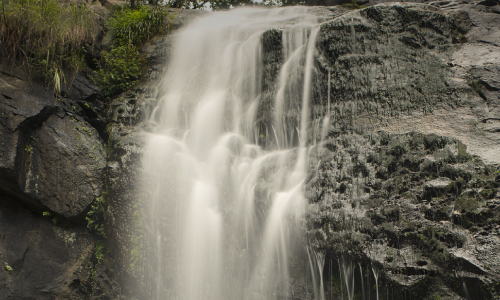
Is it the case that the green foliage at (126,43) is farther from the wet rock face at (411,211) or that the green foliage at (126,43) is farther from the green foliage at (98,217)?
the wet rock face at (411,211)

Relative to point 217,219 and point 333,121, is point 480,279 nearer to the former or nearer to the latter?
point 333,121

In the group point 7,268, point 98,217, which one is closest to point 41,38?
point 98,217

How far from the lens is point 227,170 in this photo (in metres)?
5.98

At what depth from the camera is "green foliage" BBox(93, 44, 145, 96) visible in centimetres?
743

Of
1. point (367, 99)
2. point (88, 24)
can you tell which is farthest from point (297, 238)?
point (88, 24)

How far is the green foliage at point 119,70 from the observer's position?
7.43 m

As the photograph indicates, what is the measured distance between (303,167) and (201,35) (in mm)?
4462

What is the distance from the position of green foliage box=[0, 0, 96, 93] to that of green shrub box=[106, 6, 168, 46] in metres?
1.17

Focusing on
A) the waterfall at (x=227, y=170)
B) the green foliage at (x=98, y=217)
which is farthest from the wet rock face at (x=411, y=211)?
the green foliage at (x=98, y=217)

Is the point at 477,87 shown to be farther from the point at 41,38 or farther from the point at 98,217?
the point at 41,38

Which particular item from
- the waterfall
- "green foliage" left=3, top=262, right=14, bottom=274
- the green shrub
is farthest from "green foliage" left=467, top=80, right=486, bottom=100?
"green foliage" left=3, top=262, right=14, bottom=274

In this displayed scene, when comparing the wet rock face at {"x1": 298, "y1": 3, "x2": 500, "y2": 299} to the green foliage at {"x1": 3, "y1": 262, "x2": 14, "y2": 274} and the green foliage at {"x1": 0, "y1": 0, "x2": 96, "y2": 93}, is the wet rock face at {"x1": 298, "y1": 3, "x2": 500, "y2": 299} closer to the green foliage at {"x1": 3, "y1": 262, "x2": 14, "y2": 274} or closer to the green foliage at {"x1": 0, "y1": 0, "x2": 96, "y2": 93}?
the green foliage at {"x1": 3, "y1": 262, "x2": 14, "y2": 274}

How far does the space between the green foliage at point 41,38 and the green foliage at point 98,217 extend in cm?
211

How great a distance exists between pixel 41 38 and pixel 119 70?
4.83ft
